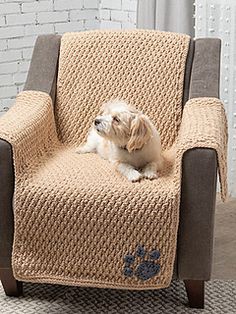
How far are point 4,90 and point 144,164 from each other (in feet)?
5.46

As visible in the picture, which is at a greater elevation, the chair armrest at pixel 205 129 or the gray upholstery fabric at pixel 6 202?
the chair armrest at pixel 205 129

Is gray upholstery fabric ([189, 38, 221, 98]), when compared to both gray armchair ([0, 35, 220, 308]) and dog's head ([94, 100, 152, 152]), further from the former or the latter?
gray armchair ([0, 35, 220, 308])

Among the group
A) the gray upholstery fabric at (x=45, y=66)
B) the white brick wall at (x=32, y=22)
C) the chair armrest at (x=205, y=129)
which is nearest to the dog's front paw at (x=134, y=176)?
the chair armrest at (x=205, y=129)

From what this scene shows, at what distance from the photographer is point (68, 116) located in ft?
9.30

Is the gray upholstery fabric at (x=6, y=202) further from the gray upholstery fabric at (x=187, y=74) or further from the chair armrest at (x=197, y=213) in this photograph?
the gray upholstery fabric at (x=187, y=74)

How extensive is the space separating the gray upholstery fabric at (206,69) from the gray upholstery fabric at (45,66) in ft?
1.80

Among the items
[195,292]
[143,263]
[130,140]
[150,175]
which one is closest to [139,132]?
[130,140]

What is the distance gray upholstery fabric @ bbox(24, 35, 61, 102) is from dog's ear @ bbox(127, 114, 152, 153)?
1.83 feet

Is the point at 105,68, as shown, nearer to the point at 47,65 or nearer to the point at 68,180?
the point at 47,65

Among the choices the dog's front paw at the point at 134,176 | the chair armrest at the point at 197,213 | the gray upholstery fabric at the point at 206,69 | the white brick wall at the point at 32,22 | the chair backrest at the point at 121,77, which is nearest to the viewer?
the chair armrest at the point at 197,213

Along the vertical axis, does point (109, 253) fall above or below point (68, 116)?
below

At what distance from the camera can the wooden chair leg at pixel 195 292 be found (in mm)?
2363

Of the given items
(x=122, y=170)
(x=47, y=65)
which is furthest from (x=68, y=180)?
(x=47, y=65)

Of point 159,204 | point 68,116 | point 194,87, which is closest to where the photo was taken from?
point 159,204
